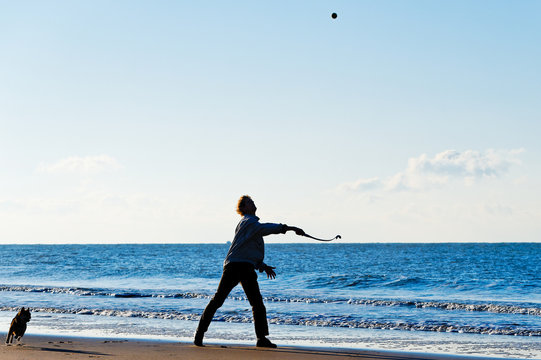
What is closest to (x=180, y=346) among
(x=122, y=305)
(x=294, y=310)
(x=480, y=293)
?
(x=294, y=310)

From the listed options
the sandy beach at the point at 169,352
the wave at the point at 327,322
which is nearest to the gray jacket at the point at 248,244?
the sandy beach at the point at 169,352

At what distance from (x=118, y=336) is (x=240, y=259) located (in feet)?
10.3

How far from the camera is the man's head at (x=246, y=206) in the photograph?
811cm

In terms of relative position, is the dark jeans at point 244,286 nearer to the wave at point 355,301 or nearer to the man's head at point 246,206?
the man's head at point 246,206

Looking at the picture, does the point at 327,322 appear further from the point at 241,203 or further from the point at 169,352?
the point at 169,352

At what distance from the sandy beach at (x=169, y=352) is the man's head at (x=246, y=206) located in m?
1.61

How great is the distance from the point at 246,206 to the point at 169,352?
190 cm

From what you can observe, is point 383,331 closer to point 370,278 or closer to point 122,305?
point 122,305

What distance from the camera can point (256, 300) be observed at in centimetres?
798

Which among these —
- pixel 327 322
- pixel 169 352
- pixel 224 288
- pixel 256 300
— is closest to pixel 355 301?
pixel 327 322

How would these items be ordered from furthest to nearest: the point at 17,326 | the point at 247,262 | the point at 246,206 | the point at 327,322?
1. the point at 327,322
2. the point at 17,326
3. the point at 246,206
4. the point at 247,262

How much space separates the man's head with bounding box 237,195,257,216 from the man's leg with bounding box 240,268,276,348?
27.1 inches

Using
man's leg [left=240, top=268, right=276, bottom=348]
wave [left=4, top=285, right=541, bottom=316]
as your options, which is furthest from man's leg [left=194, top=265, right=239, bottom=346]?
wave [left=4, top=285, right=541, bottom=316]

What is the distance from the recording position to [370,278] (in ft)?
97.9
